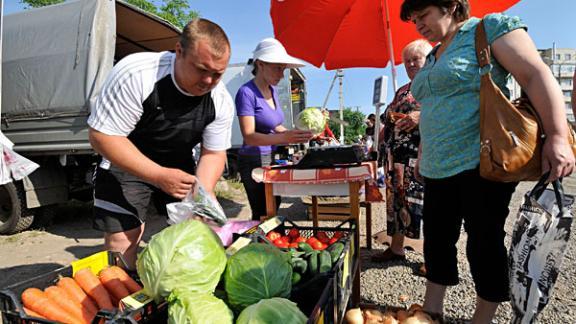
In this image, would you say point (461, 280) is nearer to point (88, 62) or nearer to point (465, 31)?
point (465, 31)

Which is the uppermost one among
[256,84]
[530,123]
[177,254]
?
[256,84]

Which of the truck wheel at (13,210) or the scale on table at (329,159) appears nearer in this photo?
the scale on table at (329,159)

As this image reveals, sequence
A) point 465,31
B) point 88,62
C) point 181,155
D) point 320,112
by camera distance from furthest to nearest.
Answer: point 88,62 → point 320,112 → point 181,155 → point 465,31

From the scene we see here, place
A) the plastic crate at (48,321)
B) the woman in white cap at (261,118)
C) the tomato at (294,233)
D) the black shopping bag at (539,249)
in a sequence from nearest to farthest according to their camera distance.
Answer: the plastic crate at (48,321)
the black shopping bag at (539,249)
the tomato at (294,233)
the woman in white cap at (261,118)

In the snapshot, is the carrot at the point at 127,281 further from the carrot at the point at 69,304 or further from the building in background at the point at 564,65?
the building in background at the point at 564,65

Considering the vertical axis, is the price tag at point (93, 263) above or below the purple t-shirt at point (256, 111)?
below

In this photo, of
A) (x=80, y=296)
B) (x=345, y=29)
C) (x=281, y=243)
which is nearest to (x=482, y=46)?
(x=281, y=243)

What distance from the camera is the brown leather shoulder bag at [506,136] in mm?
1513

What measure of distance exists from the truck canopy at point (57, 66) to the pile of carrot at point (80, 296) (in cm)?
346

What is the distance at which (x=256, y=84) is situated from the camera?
2.90 metres

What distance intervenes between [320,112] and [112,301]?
2.75m

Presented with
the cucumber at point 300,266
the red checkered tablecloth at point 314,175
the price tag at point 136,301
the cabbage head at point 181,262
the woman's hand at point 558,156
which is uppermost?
the woman's hand at point 558,156

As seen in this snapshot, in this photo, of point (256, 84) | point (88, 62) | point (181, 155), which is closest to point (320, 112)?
point (256, 84)

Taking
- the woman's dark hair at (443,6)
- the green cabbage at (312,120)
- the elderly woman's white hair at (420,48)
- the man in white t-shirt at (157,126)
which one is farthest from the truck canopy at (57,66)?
the woman's dark hair at (443,6)
